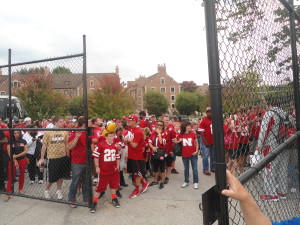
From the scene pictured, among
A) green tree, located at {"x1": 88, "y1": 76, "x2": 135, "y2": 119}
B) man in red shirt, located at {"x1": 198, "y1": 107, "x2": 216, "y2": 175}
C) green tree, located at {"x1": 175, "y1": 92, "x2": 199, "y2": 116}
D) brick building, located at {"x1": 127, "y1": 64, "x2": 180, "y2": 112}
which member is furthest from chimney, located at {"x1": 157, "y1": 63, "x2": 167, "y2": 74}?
man in red shirt, located at {"x1": 198, "y1": 107, "x2": 216, "y2": 175}

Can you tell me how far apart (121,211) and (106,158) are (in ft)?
3.65

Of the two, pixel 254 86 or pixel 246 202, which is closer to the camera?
pixel 246 202

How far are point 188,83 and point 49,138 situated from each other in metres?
79.2

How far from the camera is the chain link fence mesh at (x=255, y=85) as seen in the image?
1345mm

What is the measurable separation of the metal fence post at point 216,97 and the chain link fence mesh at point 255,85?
3.4 inches

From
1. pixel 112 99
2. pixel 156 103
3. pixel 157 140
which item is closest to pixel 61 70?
pixel 157 140

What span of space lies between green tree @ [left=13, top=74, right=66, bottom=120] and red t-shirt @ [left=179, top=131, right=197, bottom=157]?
10.7ft

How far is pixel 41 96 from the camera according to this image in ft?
15.7

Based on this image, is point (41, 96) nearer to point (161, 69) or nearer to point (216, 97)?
point (216, 97)

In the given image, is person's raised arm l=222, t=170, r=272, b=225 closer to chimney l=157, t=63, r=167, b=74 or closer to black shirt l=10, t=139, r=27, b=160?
black shirt l=10, t=139, r=27, b=160

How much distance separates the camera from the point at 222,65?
1.18 metres

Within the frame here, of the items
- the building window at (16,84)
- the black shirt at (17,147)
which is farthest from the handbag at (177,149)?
the building window at (16,84)

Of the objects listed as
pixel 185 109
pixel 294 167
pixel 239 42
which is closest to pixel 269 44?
pixel 239 42

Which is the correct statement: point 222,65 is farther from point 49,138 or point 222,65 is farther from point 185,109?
point 185,109
